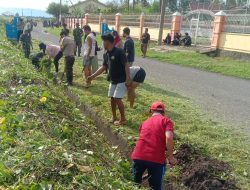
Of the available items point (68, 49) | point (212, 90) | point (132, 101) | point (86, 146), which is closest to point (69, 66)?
point (68, 49)

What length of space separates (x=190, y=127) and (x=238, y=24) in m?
14.5

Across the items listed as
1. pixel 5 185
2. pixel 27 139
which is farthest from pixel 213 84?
pixel 5 185

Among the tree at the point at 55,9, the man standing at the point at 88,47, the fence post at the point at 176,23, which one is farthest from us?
the tree at the point at 55,9

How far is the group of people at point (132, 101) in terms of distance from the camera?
404cm

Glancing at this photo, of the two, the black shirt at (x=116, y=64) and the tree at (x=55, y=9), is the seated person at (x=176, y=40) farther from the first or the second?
the tree at (x=55, y=9)

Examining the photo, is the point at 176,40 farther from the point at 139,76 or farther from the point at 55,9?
the point at 55,9

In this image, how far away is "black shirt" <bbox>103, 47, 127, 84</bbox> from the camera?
650cm

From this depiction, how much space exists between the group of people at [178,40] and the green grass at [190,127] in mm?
14177

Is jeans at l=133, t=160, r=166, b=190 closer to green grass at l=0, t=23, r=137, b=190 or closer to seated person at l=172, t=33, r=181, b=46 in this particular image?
green grass at l=0, t=23, r=137, b=190

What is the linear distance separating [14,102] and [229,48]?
16759 mm

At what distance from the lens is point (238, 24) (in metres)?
19.6

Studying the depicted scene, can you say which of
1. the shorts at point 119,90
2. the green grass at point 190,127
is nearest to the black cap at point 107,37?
the shorts at point 119,90

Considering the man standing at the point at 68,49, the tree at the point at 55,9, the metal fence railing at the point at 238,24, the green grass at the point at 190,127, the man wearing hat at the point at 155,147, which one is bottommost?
the green grass at the point at 190,127

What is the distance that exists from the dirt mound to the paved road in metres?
2.10
